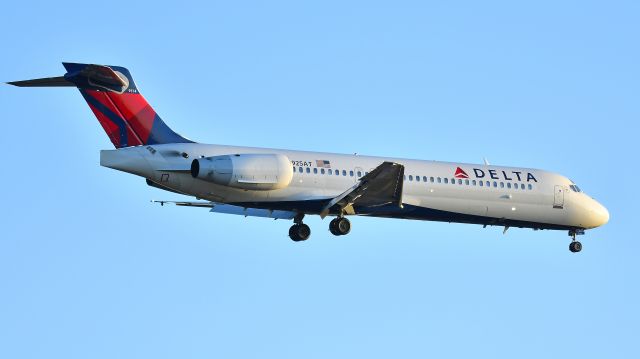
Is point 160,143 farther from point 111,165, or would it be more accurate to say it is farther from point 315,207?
point 315,207

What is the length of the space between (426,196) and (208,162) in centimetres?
727

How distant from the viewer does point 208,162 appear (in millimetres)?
33406

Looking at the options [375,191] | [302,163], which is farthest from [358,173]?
[302,163]

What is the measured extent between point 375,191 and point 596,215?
9086 mm

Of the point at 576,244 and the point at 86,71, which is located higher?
the point at 86,71

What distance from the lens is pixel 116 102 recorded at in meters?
34.1

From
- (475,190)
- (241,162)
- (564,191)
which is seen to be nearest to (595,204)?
(564,191)

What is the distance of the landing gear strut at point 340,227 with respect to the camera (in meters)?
36.0

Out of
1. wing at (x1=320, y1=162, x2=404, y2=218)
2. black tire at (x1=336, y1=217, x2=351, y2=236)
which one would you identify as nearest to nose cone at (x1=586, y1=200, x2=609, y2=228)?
wing at (x1=320, y1=162, x2=404, y2=218)

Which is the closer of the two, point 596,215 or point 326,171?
point 326,171

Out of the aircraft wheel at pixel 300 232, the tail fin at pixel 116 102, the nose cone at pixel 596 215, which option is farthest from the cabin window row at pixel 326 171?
the nose cone at pixel 596 215

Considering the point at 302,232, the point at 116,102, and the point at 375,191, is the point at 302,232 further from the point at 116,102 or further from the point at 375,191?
the point at 116,102

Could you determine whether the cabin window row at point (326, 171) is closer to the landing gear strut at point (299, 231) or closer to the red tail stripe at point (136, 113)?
the landing gear strut at point (299, 231)

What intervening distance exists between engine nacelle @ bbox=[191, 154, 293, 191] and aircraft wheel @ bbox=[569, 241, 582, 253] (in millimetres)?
10692
